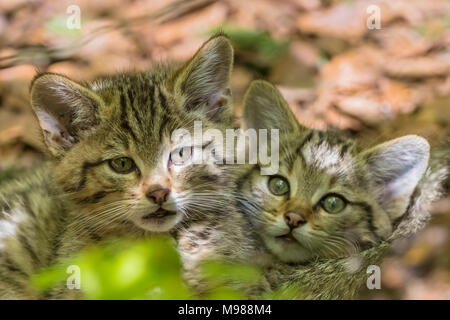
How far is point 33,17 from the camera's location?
5109 millimetres

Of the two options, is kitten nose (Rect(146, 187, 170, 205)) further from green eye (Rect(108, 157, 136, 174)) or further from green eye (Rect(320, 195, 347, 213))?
green eye (Rect(320, 195, 347, 213))

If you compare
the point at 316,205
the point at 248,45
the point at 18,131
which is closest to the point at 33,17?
the point at 18,131

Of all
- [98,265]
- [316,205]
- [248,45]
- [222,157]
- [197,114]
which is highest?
[248,45]

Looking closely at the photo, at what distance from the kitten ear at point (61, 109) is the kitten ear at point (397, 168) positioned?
108cm

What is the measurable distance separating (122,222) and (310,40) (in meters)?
2.70

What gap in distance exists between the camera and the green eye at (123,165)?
249cm

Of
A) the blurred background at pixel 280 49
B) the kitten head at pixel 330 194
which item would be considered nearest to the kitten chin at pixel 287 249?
the kitten head at pixel 330 194

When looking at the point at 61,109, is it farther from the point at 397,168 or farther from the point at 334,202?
the point at 397,168

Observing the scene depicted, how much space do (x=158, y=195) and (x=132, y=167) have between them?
180mm

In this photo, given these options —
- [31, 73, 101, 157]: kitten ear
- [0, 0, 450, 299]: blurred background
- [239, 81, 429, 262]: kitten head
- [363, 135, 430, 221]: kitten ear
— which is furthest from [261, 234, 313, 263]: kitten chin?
[0, 0, 450, 299]: blurred background

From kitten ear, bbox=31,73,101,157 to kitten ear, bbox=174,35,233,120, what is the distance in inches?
13.2

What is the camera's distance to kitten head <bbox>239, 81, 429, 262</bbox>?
2.61 metres

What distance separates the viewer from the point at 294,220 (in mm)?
2555

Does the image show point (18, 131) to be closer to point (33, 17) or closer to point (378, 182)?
point (33, 17)
